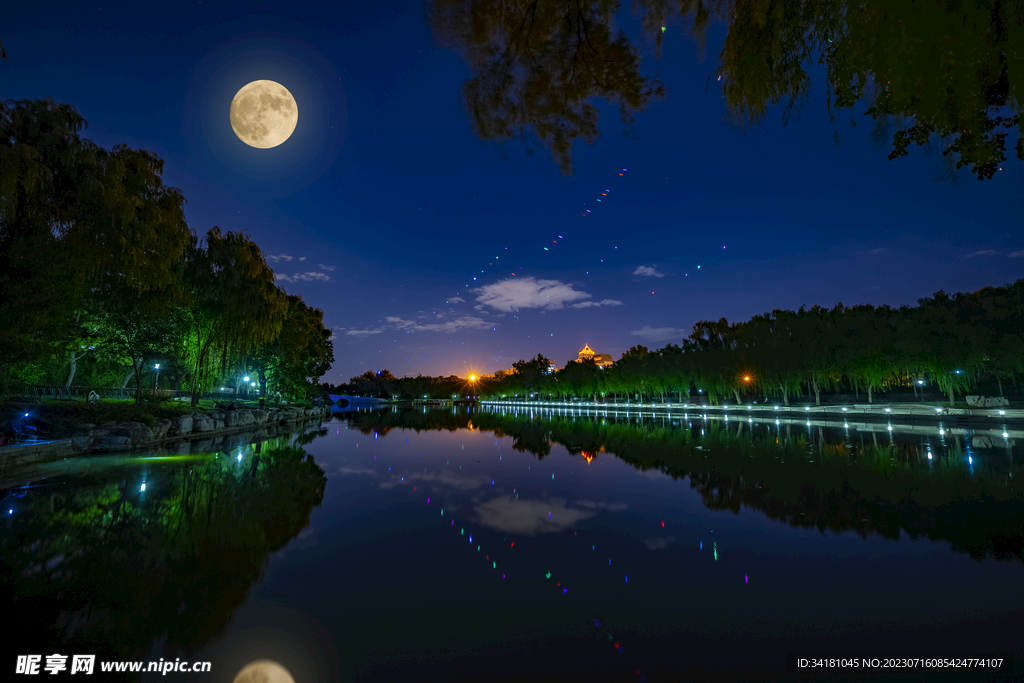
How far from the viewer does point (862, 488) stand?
8039 mm

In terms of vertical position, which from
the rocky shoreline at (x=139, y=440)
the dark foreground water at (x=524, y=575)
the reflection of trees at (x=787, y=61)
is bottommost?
the dark foreground water at (x=524, y=575)

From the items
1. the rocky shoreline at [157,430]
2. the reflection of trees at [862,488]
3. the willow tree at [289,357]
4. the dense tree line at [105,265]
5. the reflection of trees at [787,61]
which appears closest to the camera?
the reflection of trees at [787,61]

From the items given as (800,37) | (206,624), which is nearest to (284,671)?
(206,624)

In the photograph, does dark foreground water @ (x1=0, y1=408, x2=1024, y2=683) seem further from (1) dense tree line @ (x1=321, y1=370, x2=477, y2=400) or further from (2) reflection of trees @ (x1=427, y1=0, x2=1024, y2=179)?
(1) dense tree line @ (x1=321, y1=370, x2=477, y2=400)

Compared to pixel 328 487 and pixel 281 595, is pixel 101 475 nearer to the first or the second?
pixel 328 487

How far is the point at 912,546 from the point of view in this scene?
515cm

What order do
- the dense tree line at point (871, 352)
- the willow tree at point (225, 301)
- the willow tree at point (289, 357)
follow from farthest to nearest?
the willow tree at point (289, 357), the dense tree line at point (871, 352), the willow tree at point (225, 301)

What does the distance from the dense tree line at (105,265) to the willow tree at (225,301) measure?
2.3 inches

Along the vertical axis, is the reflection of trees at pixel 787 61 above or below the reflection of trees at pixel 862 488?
above

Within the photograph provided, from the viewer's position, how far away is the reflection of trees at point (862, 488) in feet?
19.0

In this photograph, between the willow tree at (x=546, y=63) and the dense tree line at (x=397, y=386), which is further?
the dense tree line at (x=397, y=386)

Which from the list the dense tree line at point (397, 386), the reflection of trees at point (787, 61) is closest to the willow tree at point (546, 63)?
the reflection of trees at point (787, 61)

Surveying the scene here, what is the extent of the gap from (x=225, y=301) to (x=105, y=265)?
1053 centimetres

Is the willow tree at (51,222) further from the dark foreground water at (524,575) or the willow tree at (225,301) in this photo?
the willow tree at (225,301)
